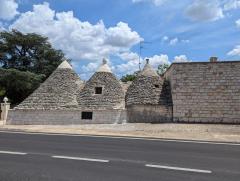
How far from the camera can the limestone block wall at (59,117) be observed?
2866cm

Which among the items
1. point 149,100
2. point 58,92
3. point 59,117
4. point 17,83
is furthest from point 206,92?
point 17,83

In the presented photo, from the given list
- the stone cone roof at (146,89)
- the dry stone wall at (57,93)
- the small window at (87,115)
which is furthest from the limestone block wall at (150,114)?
the dry stone wall at (57,93)

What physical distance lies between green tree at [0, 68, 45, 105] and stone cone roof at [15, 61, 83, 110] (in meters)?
13.8

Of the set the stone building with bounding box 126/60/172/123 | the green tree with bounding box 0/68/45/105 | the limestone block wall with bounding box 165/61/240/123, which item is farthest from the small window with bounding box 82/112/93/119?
the green tree with bounding box 0/68/45/105

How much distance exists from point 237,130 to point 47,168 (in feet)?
58.8

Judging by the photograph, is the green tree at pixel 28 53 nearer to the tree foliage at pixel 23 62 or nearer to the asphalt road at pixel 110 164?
the tree foliage at pixel 23 62

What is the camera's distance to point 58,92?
3119 cm

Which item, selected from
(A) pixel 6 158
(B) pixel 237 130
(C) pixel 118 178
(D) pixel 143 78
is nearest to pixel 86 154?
(A) pixel 6 158

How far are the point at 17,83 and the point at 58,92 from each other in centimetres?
1621

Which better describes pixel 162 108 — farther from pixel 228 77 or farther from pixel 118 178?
pixel 118 178

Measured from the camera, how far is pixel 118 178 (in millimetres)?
7516

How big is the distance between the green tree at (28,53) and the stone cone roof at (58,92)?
17776 millimetres

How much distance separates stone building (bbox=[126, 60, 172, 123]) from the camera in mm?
28062

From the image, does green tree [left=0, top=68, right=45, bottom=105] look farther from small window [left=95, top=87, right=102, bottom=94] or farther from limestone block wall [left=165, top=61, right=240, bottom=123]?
limestone block wall [left=165, top=61, right=240, bottom=123]
